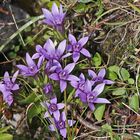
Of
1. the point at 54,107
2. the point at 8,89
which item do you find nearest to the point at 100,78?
the point at 54,107

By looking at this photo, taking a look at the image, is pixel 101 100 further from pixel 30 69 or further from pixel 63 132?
pixel 30 69

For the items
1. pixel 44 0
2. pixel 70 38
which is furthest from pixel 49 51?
pixel 44 0

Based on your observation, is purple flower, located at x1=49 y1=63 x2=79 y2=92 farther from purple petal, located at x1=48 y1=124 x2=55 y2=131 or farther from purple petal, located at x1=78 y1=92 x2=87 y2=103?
purple petal, located at x1=48 y1=124 x2=55 y2=131

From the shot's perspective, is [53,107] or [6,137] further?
[53,107]

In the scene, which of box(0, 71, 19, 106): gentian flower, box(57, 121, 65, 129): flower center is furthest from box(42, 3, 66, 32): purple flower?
box(57, 121, 65, 129): flower center

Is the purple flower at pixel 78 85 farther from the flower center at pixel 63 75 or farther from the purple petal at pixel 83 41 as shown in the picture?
Answer: the purple petal at pixel 83 41

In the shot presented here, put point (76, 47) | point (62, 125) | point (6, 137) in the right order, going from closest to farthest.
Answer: point (6, 137) < point (62, 125) < point (76, 47)

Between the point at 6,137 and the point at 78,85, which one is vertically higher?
the point at 78,85
